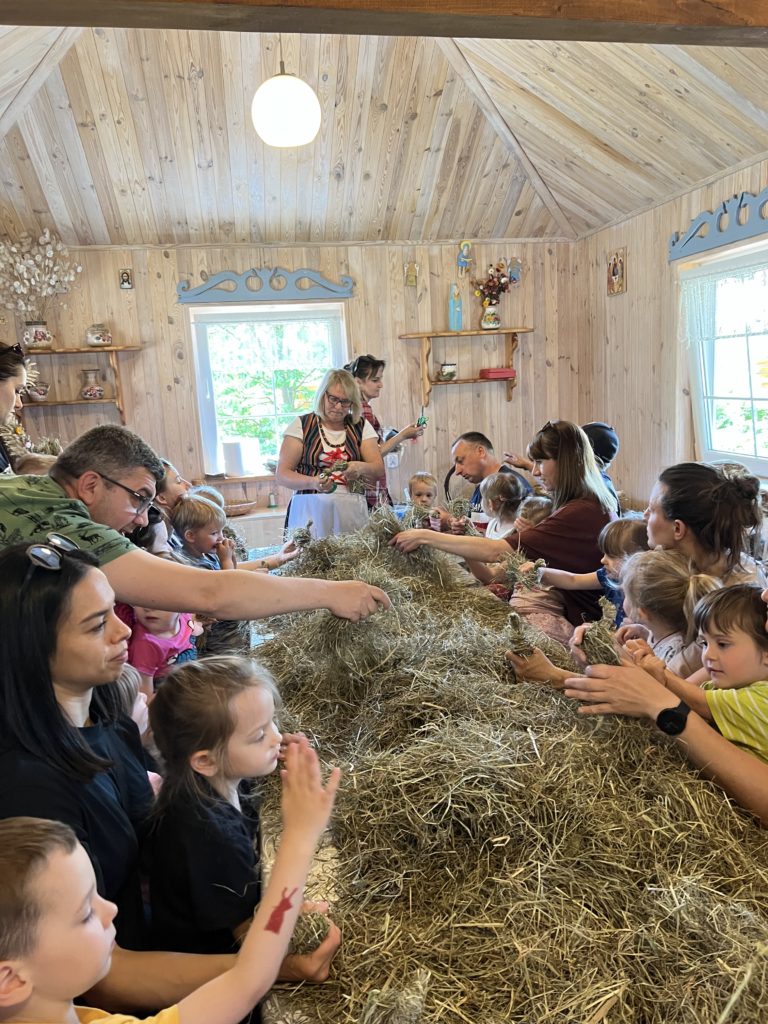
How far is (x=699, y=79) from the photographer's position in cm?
359

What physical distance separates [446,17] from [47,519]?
1603mm

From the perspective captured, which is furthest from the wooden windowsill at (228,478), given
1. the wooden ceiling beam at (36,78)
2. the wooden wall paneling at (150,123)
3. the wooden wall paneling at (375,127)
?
the wooden ceiling beam at (36,78)

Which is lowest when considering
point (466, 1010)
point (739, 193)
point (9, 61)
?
point (466, 1010)

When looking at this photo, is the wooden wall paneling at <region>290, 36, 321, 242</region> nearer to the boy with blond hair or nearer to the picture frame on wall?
the picture frame on wall

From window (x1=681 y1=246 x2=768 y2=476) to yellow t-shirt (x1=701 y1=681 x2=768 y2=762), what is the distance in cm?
338

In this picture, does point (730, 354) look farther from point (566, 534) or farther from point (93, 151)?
point (93, 151)

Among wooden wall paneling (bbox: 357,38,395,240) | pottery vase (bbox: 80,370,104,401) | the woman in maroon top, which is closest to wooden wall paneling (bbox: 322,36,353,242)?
wooden wall paneling (bbox: 357,38,395,240)

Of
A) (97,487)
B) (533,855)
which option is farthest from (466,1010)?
(97,487)

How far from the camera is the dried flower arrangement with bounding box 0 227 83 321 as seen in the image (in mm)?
5008

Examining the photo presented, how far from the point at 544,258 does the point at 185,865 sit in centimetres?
576

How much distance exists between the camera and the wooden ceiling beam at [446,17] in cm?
169

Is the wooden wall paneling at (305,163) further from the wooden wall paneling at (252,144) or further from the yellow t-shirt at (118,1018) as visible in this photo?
the yellow t-shirt at (118,1018)

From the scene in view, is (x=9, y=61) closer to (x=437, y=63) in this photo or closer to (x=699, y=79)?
(x=437, y=63)

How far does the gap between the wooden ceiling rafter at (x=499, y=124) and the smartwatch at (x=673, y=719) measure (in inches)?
171
